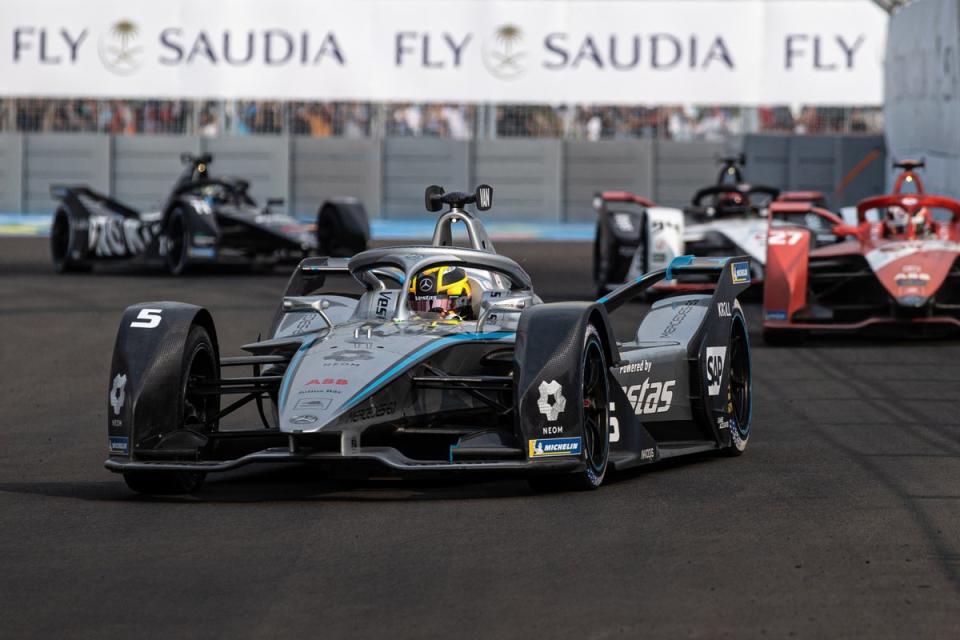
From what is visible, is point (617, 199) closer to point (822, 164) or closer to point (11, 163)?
point (822, 164)

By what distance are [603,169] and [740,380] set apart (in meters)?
26.1

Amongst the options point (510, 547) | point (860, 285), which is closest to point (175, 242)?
point (860, 285)

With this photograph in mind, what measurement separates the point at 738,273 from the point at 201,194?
15.2 m

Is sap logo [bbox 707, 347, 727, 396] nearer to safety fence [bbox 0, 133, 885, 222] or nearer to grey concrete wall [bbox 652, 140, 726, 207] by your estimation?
grey concrete wall [bbox 652, 140, 726, 207]

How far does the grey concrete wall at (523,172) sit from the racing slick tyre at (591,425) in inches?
1083

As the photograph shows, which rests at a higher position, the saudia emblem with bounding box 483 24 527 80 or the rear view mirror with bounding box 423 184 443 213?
the saudia emblem with bounding box 483 24 527 80

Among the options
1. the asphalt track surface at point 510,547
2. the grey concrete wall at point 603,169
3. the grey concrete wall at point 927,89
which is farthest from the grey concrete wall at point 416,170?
the asphalt track surface at point 510,547

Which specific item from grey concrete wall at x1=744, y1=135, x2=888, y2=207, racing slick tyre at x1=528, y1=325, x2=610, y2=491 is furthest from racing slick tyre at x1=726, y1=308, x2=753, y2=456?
grey concrete wall at x1=744, y1=135, x2=888, y2=207

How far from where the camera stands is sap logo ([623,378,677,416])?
8962 mm

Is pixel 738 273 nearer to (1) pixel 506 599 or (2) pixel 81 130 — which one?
(1) pixel 506 599

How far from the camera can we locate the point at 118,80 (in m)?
35.9

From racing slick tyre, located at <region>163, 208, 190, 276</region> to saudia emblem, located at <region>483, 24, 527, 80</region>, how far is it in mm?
12826

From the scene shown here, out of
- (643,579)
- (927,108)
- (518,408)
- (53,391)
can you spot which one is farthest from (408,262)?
(927,108)

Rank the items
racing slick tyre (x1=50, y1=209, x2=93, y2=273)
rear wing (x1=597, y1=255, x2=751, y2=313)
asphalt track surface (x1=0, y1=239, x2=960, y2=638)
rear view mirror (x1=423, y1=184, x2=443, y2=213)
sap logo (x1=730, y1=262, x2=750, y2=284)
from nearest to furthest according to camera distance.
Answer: asphalt track surface (x1=0, y1=239, x2=960, y2=638) → rear wing (x1=597, y1=255, x2=751, y2=313) → sap logo (x1=730, y1=262, x2=750, y2=284) → rear view mirror (x1=423, y1=184, x2=443, y2=213) → racing slick tyre (x1=50, y1=209, x2=93, y2=273)
